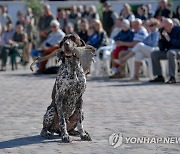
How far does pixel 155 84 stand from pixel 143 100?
324 cm

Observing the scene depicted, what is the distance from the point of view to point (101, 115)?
37.1 feet

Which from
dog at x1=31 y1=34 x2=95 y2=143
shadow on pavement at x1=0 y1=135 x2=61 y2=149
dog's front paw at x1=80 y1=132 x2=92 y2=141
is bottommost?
shadow on pavement at x1=0 y1=135 x2=61 y2=149

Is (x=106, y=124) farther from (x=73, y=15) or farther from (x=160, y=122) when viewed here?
(x=73, y=15)

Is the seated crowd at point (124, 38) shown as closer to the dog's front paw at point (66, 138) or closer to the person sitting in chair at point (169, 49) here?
the person sitting in chair at point (169, 49)

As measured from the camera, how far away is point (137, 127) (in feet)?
32.4

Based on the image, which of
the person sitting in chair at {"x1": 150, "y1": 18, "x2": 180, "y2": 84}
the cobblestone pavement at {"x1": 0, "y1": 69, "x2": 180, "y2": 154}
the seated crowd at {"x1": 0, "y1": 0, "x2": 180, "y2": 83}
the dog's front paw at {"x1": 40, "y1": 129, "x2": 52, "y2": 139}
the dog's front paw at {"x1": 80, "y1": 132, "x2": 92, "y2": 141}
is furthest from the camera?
the seated crowd at {"x1": 0, "y1": 0, "x2": 180, "y2": 83}

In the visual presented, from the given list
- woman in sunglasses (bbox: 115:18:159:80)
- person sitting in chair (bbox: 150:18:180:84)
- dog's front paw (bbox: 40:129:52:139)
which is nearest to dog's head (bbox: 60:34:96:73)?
dog's front paw (bbox: 40:129:52:139)

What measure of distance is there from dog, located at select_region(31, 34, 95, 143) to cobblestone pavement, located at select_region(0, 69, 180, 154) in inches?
8.7

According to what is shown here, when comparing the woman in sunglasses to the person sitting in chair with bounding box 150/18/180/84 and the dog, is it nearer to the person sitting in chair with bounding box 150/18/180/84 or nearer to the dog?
the person sitting in chair with bounding box 150/18/180/84

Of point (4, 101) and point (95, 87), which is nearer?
point (4, 101)

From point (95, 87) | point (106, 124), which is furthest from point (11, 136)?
point (95, 87)

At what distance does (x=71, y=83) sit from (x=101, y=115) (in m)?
2.62

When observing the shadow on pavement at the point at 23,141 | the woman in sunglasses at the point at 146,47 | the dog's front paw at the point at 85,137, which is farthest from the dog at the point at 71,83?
the woman in sunglasses at the point at 146,47

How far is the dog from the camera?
8758mm
